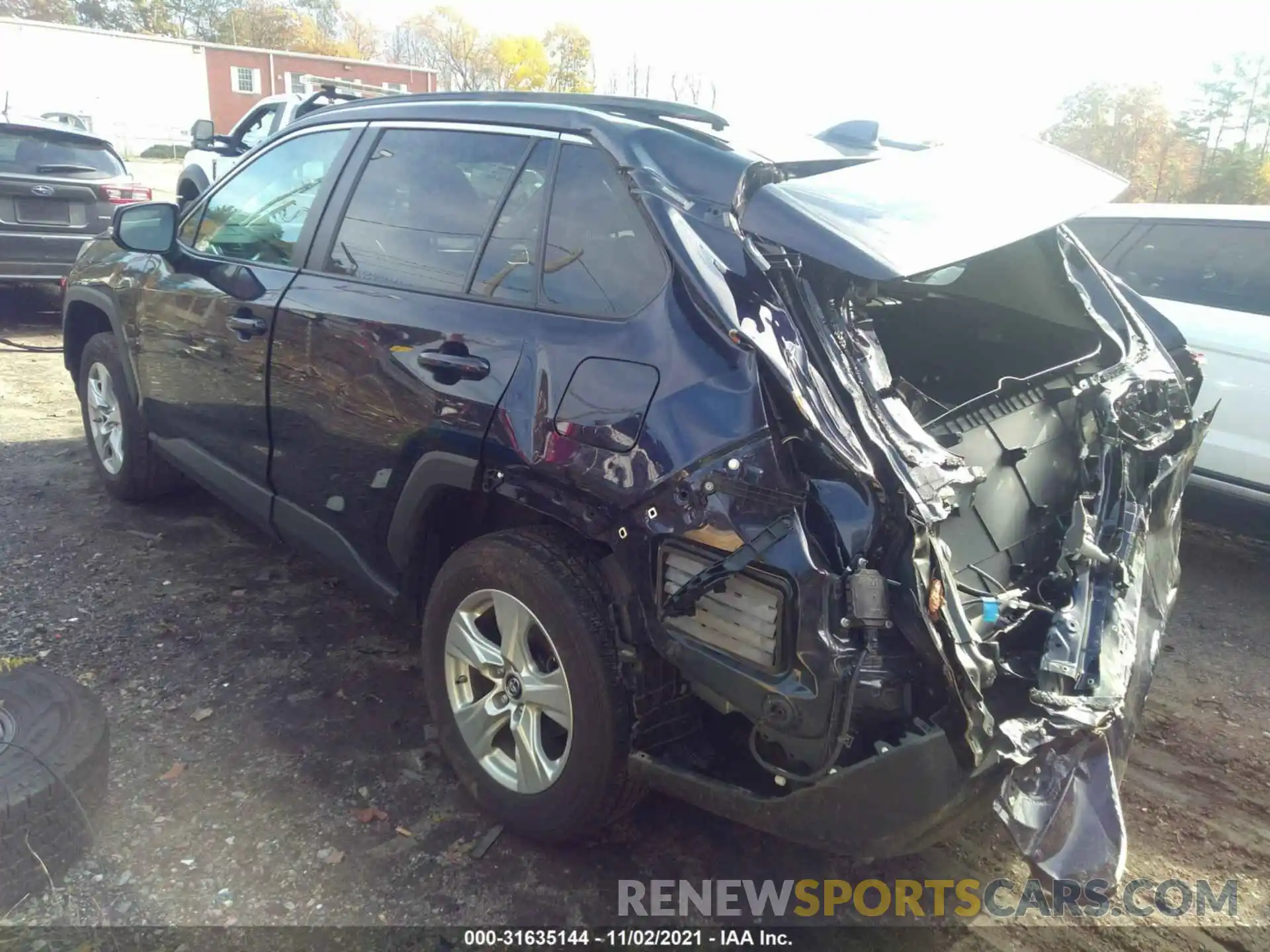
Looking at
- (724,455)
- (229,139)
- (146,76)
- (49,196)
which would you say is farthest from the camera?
(146,76)

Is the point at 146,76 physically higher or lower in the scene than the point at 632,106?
A: higher

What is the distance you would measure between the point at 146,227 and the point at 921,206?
3.17 metres

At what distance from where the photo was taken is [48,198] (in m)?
8.06

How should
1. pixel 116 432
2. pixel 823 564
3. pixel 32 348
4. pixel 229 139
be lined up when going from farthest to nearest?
1. pixel 229 139
2. pixel 32 348
3. pixel 116 432
4. pixel 823 564

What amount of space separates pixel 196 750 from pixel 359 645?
78 cm

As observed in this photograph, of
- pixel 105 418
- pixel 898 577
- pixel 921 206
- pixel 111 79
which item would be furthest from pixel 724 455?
pixel 111 79

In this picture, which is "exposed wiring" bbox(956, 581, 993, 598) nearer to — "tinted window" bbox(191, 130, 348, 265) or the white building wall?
"tinted window" bbox(191, 130, 348, 265)

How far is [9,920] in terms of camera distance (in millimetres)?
2301

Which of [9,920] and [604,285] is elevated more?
[604,285]

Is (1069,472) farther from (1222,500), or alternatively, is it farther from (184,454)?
(184,454)

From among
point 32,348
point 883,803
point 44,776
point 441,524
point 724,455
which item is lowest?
point 32,348

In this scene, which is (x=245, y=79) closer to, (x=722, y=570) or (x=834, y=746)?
(x=722, y=570)

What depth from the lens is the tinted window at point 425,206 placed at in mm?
2801

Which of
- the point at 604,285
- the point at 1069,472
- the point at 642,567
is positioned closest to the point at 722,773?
the point at 642,567
